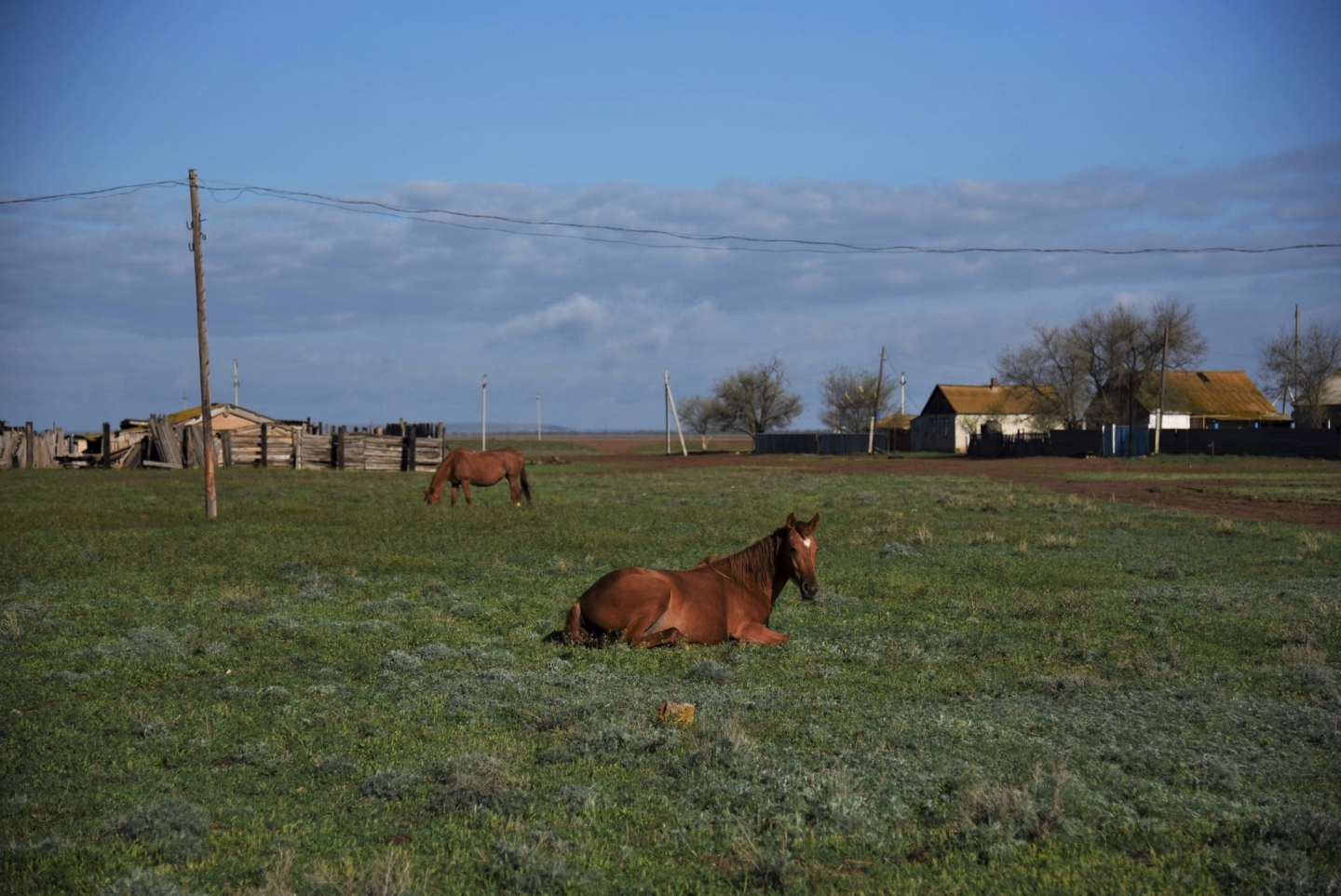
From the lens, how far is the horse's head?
386 inches

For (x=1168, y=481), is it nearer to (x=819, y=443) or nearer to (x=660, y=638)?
(x=660, y=638)

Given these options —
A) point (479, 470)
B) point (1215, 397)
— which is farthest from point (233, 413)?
point (1215, 397)

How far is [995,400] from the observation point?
94500mm

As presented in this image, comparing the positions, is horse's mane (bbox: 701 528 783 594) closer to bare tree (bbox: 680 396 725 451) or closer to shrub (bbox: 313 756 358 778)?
shrub (bbox: 313 756 358 778)

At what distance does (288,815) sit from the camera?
18.4ft

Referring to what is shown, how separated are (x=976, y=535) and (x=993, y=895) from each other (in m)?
16.3

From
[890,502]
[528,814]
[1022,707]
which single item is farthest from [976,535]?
[528,814]

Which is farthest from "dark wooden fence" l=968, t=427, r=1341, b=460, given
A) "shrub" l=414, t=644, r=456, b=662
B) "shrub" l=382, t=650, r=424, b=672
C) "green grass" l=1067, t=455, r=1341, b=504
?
"shrub" l=382, t=650, r=424, b=672

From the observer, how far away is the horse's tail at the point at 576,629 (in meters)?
10.1

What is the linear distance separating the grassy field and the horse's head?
65cm

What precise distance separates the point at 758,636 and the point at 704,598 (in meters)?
0.66

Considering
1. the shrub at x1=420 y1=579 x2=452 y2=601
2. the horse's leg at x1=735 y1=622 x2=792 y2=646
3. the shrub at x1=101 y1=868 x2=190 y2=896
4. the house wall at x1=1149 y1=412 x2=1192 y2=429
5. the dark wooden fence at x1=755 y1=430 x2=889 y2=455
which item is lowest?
the shrub at x1=420 y1=579 x2=452 y2=601

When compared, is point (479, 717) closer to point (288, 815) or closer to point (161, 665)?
point (288, 815)

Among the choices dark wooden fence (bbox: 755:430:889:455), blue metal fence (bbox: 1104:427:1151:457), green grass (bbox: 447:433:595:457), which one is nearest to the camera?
blue metal fence (bbox: 1104:427:1151:457)
